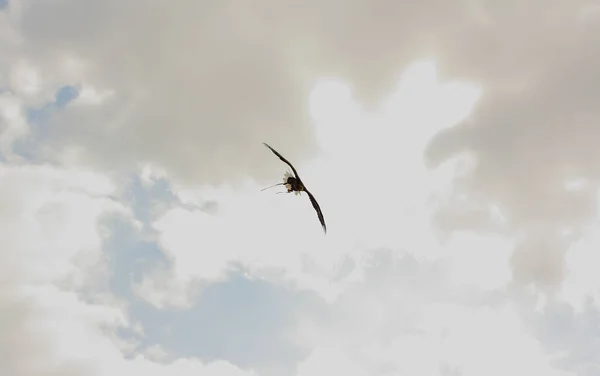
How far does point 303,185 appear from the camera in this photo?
194 ft

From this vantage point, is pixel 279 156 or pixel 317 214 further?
pixel 317 214

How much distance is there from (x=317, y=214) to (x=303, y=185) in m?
3.73

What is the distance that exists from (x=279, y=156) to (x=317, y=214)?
850 centimetres

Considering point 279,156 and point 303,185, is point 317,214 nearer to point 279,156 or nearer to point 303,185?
point 303,185

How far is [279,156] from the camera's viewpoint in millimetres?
55719

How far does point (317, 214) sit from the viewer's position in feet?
200

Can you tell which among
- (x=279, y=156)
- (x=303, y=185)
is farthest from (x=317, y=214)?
(x=279, y=156)

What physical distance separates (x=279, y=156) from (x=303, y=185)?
4.89 m
